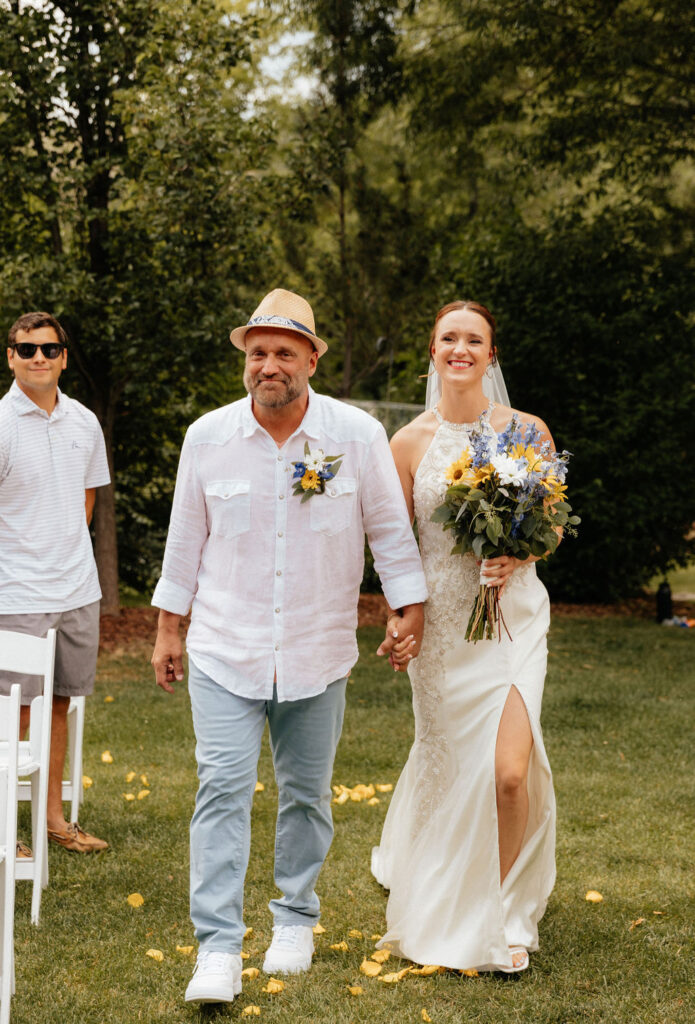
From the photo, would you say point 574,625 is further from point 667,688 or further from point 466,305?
point 466,305

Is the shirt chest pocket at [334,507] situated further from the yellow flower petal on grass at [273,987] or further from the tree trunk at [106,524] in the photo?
the tree trunk at [106,524]

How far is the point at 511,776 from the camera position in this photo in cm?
401

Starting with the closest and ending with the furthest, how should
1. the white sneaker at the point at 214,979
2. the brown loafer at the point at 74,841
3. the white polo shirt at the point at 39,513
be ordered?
the white sneaker at the point at 214,979 < the white polo shirt at the point at 39,513 < the brown loafer at the point at 74,841

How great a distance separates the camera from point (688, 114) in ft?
36.8

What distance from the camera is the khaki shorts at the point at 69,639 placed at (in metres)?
5.01

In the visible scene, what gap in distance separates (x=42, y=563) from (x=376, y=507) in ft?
6.18

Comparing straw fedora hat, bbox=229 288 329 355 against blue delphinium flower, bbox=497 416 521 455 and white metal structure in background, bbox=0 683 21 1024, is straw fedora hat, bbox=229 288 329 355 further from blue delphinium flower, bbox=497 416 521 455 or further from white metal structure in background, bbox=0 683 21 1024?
white metal structure in background, bbox=0 683 21 1024

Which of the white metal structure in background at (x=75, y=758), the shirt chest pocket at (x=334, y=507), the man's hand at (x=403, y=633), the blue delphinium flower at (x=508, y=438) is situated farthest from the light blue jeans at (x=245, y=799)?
the white metal structure in background at (x=75, y=758)

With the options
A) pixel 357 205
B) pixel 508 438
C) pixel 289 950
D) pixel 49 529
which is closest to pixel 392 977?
pixel 289 950

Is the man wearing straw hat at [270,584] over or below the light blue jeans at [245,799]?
over

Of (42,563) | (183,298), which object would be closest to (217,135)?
(183,298)

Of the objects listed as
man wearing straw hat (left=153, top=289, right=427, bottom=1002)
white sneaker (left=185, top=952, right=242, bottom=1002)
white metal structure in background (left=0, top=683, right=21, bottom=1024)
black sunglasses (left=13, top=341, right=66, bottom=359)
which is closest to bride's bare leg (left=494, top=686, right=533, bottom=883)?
man wearing straw hat (left=153, top=289, right=427, bottom=1002)

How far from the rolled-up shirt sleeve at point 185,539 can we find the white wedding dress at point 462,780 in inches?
37.8

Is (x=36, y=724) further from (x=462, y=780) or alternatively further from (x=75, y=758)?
(x=462, y=780)
